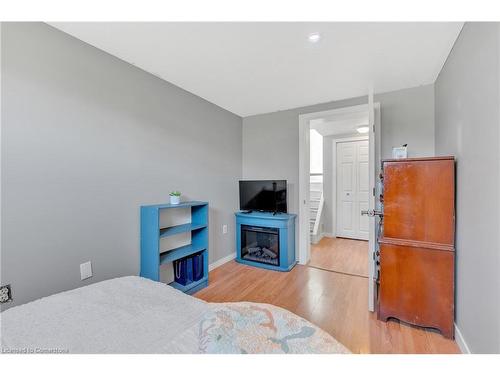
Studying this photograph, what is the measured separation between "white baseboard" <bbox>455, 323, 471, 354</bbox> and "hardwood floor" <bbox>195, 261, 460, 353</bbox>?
0.04 m

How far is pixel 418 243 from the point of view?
1777mm

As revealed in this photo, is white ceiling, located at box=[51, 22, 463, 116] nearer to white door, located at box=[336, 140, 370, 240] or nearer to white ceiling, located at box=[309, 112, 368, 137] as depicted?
white ceiling, located at box=[309, 112, 368, 137]

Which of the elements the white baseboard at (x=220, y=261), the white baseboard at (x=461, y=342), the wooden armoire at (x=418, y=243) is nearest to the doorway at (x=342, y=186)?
the wooden armoire at (x=418, y=243)

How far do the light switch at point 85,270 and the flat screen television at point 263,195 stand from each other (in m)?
2.03

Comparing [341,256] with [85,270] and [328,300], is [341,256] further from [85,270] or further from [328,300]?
[85,270]

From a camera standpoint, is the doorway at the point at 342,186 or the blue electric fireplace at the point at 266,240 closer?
→ the doorway at the point at 342,186

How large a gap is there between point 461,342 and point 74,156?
3.10 meters

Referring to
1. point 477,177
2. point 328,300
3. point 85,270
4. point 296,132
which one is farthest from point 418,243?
point 85,270

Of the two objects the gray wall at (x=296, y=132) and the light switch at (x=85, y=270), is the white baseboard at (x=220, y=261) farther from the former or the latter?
the light switch at (x=85, y=270)

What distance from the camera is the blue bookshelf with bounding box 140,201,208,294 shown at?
6.75ft

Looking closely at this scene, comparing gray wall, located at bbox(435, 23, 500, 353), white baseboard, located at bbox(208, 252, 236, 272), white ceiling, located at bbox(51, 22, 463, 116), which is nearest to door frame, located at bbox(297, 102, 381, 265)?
white ceiling, located at bbox(51, 22, 463, 116)

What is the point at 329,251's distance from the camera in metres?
3.86

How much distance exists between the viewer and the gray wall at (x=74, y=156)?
4.53 feet
